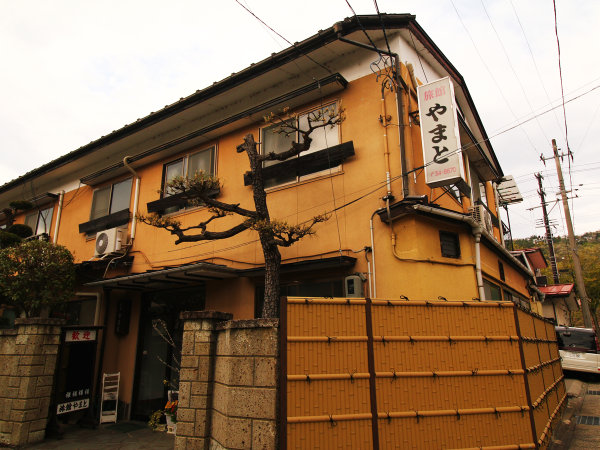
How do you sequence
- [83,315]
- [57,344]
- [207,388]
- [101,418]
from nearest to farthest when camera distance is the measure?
[207,388], [57,344], [101,418], [83,315]

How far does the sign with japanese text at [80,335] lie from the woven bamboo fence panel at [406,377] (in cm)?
689

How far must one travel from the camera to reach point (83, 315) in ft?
40.0

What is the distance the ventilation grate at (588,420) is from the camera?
25.0 feet

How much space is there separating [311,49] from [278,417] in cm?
745

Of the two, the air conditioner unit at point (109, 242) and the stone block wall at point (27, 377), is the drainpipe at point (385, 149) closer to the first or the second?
the stone block wall at point (27, 377)

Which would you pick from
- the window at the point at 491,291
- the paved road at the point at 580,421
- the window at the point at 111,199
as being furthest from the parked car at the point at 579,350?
the window at the point at 111,199

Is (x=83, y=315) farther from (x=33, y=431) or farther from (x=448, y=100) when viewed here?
(x=448, y=100)

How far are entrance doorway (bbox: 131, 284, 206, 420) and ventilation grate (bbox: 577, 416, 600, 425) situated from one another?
8564 millimetres

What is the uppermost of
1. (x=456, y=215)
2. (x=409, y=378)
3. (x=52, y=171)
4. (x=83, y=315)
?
(x=52, y=171)

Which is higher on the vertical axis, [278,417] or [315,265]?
[315,265]

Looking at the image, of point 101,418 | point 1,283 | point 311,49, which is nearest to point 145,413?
point 101,418

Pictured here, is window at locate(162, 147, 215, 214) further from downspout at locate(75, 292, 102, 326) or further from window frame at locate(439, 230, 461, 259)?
window frame at locate(439, 230, 461, 259)

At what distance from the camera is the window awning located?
8070 mm

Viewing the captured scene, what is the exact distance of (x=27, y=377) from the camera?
7777 millimetres
